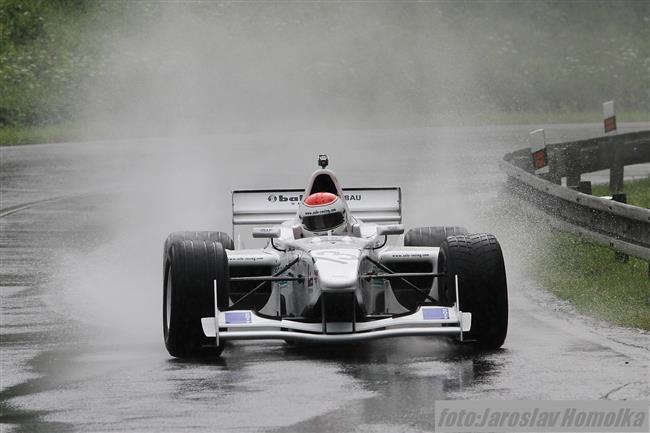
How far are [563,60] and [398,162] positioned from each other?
2684 cm

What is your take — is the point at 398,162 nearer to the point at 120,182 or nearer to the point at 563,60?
the point at 120,182

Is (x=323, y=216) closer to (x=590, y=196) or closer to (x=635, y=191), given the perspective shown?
(x=590, y=196)

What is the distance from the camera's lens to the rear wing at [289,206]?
1552 centimetres

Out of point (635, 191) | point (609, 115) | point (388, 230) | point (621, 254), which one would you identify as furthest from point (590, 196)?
point (609, 115)

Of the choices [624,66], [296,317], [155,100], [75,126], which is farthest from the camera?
[624,66]

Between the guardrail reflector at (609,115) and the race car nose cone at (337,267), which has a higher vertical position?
the guardrail reflector at (609,115)

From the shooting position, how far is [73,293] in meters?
16.5

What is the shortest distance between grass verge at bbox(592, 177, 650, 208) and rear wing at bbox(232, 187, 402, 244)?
26.4ft

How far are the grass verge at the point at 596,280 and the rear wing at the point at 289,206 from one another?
1877 millimetres

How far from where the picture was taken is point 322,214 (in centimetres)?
1352

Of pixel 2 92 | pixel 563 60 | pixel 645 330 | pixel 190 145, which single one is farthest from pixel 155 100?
pixel 645 330

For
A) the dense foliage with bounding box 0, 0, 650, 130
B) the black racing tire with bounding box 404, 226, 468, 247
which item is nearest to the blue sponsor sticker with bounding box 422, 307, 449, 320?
the black racing tire with bounding box 404, 226, 468, 247

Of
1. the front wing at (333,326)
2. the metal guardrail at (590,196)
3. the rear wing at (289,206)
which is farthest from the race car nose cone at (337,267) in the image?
the metal guardrail at (590,196)

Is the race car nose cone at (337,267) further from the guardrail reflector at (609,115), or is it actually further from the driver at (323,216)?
the guardrail reflector at (609,115)
